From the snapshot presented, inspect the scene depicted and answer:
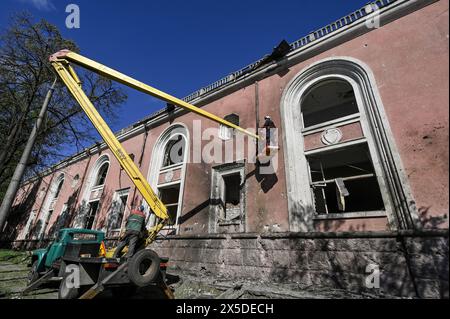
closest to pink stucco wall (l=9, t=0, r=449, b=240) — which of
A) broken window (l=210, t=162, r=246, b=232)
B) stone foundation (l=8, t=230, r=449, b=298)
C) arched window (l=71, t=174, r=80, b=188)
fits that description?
broken window (l=210, t=162, r=246, b=232)

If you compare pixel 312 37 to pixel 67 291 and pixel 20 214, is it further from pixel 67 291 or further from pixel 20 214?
pixel 20 214

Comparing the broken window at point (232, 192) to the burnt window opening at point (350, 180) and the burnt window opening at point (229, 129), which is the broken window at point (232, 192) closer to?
the burnt window opening at point (229, 129)

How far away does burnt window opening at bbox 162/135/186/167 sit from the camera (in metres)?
13.8

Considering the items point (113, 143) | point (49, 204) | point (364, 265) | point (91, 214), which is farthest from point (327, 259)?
point (49, 204)

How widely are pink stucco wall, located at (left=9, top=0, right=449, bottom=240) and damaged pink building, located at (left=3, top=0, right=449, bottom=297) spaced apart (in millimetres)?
39

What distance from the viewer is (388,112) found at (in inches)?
281

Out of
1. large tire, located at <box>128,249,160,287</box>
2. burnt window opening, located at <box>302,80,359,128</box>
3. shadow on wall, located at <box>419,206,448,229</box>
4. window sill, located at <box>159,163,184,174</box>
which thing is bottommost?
large tire, located at <box>128,249,160,287</box>

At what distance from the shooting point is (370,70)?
26.3 feet

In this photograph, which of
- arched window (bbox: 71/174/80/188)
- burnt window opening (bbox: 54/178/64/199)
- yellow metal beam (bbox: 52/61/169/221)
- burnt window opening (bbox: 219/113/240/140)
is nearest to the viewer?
yellow metal beam (bbox: 52/61/169/221)

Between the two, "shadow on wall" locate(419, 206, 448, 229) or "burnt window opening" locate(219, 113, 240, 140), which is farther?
"burnt window opening" locate(219, 113, 240, 140)

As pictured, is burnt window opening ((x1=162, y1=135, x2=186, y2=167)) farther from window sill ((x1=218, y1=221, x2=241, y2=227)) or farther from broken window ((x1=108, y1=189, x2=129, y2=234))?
window sill ((x1=218, y1=221, x2=241, y2=227))

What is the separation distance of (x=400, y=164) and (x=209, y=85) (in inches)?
419

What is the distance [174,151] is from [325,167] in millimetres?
9406

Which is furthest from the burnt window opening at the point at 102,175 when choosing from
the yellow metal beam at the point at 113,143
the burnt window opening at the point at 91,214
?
the yellow metal beam at the point at 113,143
